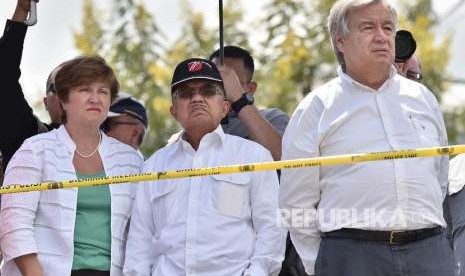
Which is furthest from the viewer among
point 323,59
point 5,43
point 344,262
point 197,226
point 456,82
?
point 456,82

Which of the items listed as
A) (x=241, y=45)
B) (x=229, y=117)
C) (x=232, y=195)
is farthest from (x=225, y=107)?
(x=241, y=45)

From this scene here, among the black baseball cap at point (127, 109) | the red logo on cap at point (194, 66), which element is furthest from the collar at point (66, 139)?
the black baseball cap at point (127, 109)

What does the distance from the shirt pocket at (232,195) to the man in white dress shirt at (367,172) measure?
238 mm

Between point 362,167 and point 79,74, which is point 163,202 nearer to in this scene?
point 79,74

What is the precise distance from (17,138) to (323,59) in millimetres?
10261

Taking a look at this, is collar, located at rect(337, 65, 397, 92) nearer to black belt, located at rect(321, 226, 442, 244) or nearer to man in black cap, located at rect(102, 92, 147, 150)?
black belt, located at rect(321, 226, 442, 244)

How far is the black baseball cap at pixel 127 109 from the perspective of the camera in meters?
6.97

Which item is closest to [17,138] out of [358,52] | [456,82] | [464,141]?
[358,52]

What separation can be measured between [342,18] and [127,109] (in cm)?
204

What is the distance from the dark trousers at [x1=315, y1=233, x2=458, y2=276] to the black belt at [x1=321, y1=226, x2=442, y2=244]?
15 mm

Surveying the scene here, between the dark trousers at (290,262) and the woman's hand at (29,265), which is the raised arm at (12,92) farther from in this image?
the dark trousers at (290,262)

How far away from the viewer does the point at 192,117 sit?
18.8ft

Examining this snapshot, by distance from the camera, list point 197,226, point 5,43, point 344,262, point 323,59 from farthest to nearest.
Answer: point 323,59 → point 5,43 → point 197,226 → point 344,262

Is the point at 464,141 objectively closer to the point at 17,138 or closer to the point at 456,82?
the point at 456,82
